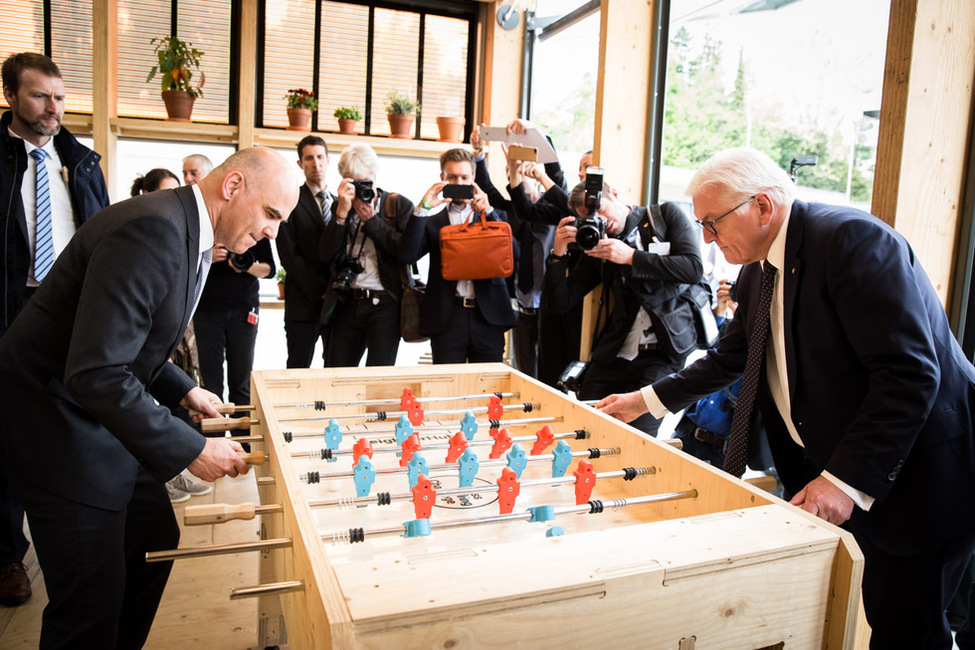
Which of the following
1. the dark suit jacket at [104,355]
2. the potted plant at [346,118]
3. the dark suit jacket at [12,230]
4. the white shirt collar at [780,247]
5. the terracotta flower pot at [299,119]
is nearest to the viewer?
the dark suit jacket at [104,355]

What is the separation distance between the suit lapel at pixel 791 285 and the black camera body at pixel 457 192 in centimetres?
189

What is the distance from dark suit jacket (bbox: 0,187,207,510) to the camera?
137 centimetres

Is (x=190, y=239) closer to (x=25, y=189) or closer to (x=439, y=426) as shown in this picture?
(x=439, y=426)

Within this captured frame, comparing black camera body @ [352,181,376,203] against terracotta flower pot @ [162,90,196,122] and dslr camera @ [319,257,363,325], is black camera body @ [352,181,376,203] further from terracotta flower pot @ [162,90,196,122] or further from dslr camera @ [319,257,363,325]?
terracotta flower pot @ [162,90,196,122]

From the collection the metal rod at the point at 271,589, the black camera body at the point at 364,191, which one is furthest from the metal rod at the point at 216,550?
the black camera body at the point at 364,191

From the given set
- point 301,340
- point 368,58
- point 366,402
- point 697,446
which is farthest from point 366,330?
point 368,58

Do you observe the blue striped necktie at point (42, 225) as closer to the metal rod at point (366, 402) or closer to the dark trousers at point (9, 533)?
the dark trousers at point (9, 533)

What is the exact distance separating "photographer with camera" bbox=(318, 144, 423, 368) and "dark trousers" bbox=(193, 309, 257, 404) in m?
0.45

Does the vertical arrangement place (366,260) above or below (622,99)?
below

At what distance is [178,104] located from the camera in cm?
500

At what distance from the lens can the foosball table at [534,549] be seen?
964 mm

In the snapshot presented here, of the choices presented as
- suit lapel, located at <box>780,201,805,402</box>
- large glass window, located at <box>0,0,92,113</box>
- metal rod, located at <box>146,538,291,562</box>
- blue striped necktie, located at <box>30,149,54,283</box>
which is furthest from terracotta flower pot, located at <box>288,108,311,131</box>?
metal rod, located at <box>146,538,291,562</box>

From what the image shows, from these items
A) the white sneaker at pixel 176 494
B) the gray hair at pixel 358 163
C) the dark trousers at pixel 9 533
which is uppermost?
the gray hair at pixel 358 163

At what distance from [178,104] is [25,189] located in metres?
2.70
